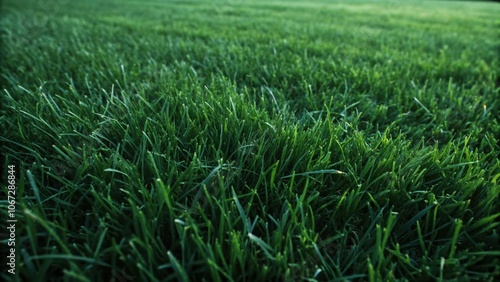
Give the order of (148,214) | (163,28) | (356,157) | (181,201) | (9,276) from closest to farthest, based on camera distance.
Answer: (9,276) → (148,214) → (181,201) → (356,157) → (163,28)

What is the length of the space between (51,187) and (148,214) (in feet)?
1.10

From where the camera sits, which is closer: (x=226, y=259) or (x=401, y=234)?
(x=226, y=259)

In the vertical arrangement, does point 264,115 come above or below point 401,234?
above

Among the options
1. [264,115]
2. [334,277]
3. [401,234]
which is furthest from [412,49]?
[334,277]

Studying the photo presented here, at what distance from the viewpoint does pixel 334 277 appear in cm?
69

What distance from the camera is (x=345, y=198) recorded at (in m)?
0.85

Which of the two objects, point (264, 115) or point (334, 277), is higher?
point (264, 115)

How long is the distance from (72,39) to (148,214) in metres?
2.54

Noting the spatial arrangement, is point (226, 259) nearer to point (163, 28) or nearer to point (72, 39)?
point (72, 39)

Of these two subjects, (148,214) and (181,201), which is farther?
(181,201)

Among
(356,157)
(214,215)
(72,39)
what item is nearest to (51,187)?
(214,215)

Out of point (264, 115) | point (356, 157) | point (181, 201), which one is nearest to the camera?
point (181, 201)

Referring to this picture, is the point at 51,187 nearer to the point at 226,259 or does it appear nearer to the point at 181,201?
the point at 181,201

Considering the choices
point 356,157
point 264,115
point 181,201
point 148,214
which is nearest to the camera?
point 148,214
